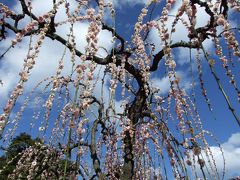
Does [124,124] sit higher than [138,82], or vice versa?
[138,82]

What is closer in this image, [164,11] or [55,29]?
[164,11]

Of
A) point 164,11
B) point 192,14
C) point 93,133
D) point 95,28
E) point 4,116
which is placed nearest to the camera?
point 192,14

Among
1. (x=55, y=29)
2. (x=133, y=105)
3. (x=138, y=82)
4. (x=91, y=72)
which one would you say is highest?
(x=55, y=29)

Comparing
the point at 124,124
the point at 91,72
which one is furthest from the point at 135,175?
the point at 91,72

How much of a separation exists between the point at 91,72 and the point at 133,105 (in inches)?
125

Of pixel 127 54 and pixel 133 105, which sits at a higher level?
pixel 127 54

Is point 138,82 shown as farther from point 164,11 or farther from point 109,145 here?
point 164,11

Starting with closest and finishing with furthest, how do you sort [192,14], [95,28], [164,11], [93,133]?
[192,14]
[95,28]
[164,11]
[93,133]

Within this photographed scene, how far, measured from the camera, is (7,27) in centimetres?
527

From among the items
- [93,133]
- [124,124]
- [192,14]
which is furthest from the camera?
[93,133]

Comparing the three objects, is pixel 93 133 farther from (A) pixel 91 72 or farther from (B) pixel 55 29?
(A) pixel 91 72

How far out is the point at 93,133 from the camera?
552 cm

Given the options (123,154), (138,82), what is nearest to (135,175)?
(123,154)

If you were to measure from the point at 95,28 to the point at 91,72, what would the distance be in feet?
1.27
